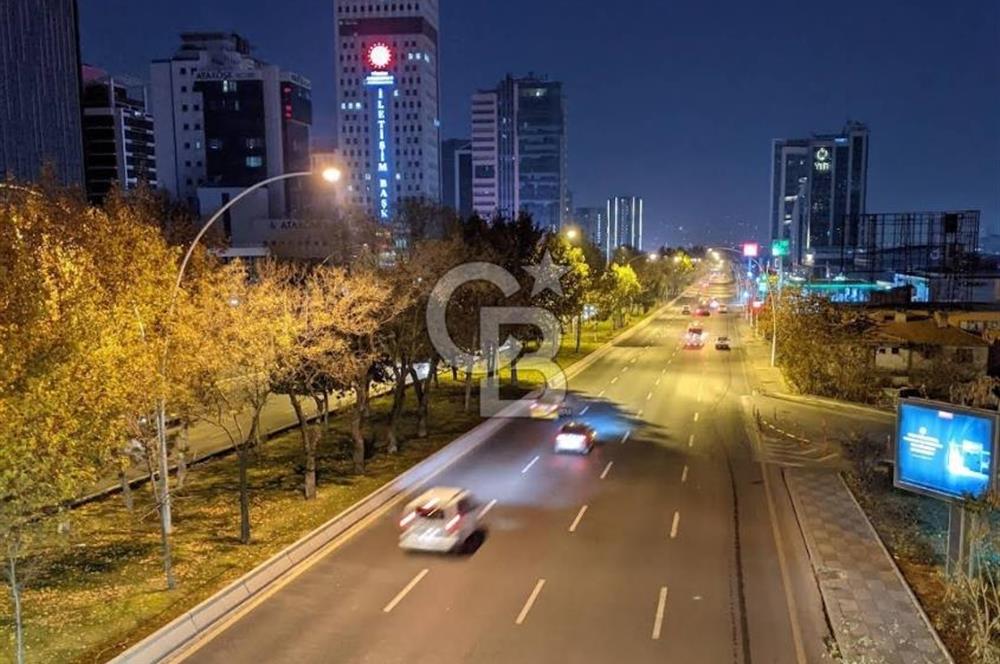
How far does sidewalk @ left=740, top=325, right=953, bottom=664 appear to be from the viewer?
14.3 metres

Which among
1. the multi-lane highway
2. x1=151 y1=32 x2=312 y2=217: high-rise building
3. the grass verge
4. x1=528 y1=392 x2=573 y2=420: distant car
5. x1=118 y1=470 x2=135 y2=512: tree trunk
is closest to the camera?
the multi-lane highway

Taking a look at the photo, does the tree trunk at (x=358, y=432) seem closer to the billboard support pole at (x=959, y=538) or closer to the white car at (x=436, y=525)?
the white car at (x=436, y=525)

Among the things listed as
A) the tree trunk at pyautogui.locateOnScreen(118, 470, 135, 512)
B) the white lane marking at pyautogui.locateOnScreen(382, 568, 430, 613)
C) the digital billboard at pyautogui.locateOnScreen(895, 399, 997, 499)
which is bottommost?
the white lane marking at pyautogui.locateOnScreen(382, 568, 430, 613)

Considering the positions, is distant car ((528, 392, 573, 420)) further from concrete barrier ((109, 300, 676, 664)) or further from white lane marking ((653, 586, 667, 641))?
white lane marking ((653, 586, 667, 641))

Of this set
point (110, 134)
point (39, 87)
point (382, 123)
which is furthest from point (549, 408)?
point (382, 123)

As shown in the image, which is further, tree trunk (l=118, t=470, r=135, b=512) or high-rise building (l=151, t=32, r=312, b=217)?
high-rise building (l=151, t=32, r=312, b=217)

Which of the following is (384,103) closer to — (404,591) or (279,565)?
(279,565)

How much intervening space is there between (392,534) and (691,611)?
329 inches

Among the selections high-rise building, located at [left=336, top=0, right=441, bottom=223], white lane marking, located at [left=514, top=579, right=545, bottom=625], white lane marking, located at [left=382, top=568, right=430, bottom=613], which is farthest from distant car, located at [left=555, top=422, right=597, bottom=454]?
high-rise building, located at [left=336, top=0, right=441, bottom=223]

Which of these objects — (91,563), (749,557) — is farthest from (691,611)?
(91,563)

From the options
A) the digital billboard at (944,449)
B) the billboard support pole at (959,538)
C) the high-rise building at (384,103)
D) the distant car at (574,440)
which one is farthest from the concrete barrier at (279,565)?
the high-rise building at (384,103)

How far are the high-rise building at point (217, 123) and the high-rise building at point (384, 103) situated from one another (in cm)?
4712

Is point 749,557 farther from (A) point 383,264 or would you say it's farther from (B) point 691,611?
(A) point 383,264

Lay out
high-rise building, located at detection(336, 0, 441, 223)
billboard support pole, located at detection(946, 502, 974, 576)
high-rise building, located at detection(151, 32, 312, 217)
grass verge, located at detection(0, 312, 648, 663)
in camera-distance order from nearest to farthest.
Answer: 1. grass verge, located at detection(0, 312, 648, 663)
2. billboard support pole, located at detection(946, 502, 974, 576)
3. high-rise building, located at detection(151, 32, 312, 217)
4. high-rise building, located at detection(336, 0, 441, 223)
